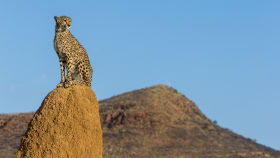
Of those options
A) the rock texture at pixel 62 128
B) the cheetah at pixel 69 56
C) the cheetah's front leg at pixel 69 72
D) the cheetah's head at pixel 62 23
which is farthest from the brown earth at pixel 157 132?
Result: the rock texture at pixel 62 128

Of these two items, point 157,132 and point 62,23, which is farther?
point 157,132

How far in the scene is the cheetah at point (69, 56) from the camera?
1175 cm

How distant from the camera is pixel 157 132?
1996 inches

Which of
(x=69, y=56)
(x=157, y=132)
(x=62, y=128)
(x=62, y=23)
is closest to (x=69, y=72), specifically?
(x=69, y=56)

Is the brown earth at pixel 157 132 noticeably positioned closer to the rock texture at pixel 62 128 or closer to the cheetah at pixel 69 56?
the cheetah at pixel 69 56

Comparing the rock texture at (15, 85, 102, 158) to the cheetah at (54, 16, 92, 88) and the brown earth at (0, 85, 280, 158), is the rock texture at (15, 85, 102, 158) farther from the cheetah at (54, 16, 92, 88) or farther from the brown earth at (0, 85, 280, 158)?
the brown earth at (0, 85, 280, 158)

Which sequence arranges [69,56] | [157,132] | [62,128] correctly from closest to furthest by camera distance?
1. [62,128]
2. [69,56]
3. [157,132]

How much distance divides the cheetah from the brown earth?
30.8 meters

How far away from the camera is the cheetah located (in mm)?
11750

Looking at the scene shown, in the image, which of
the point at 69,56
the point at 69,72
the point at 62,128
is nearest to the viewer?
the point at 62,128

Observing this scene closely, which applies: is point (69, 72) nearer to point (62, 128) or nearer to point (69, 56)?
point (69, 56)

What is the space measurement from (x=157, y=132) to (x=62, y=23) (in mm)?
39488

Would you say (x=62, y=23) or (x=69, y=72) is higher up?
(x=62, y=23)

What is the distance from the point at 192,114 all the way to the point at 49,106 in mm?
49333
